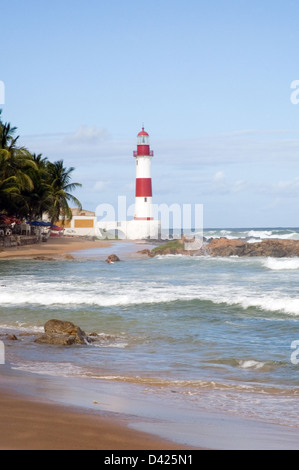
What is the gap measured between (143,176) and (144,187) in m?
1.03

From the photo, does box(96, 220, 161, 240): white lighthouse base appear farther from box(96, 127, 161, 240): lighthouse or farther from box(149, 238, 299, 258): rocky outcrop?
box(149, 238, 299, 258): rocky outcrop

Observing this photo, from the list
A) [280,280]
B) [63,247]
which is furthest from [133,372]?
[63,247]

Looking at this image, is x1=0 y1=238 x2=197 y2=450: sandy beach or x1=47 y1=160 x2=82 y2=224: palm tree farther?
x1=47 y1=160 x2=82 y2=224: palm tree

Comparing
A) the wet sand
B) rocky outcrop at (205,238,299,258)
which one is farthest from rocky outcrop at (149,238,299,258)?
Result: the wet sand

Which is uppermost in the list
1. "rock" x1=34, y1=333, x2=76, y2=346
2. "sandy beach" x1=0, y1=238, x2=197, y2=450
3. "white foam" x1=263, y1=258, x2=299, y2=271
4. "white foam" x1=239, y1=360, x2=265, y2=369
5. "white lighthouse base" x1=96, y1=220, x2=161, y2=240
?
"white lighthouse base" x1=96, y1=220, x2=161, y2=240

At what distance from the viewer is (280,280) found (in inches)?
818

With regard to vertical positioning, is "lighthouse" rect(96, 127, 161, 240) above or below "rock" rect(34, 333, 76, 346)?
above

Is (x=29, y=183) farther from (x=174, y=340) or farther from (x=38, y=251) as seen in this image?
(x=174, y=340)

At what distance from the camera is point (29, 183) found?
39594 mm

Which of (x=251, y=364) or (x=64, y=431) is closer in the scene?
(x=64, y=431)

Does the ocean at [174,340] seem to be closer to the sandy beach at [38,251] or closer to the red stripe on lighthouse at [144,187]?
the sandy beach at [38,251]

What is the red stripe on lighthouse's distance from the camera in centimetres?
5528

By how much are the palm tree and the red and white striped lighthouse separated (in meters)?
5.95

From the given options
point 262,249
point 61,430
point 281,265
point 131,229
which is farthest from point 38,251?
point 61,430
